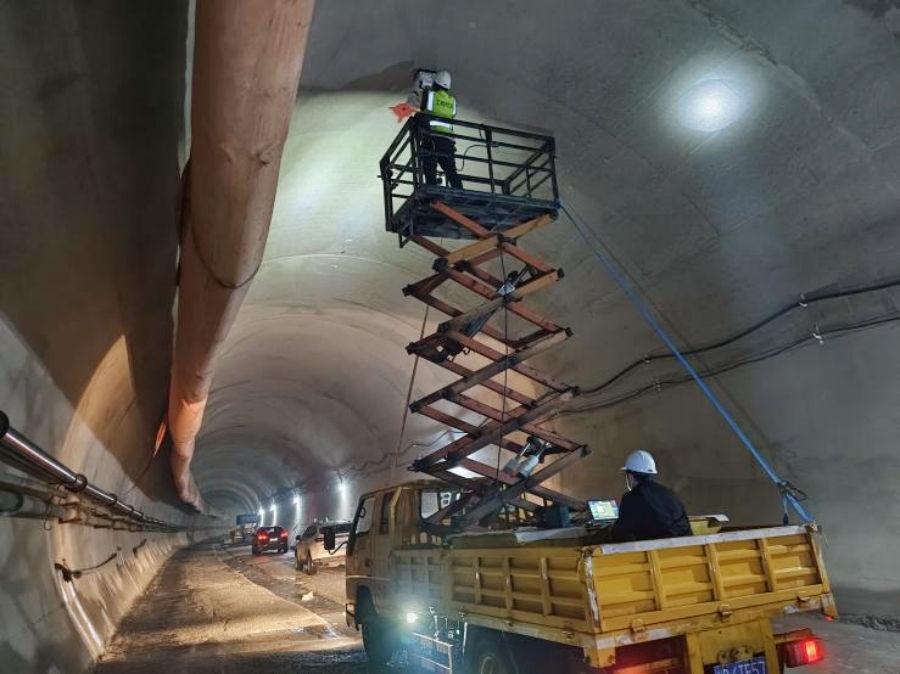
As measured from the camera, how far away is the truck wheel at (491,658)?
443cm

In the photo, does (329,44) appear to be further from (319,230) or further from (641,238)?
(641,238)

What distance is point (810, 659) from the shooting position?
164 inches

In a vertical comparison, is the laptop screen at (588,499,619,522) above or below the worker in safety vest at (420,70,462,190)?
below

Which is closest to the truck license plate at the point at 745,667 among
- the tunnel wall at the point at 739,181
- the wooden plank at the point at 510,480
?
the wooden plank at the point at 510,480

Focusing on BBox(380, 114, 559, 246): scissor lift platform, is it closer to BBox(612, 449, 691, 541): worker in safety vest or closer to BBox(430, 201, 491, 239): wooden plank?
BBox(430, 201, 491, 239): wooden plank

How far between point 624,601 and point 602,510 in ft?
8.94

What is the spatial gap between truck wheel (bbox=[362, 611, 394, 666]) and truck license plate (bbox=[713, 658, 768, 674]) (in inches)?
163

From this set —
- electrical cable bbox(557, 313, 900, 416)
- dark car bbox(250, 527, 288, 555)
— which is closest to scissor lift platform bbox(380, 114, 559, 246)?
electrical cable bbox(557, 313, 900, 416)

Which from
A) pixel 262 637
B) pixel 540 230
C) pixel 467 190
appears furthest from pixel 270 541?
pixel 467 190

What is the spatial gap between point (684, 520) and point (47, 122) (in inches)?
202

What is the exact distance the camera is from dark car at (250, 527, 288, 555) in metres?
28.3

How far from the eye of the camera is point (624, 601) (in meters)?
3.60

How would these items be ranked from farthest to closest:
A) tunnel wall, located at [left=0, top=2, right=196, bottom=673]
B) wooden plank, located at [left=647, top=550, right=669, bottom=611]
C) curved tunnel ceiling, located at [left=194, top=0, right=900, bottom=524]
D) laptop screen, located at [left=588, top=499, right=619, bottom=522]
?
laptop screen, located at [left=588, top=499, right=619, bottom=522] → curved tunnel ceiling, located at [left=194, top=0, right=900, bottom=524] → tunnel wall, located at [left=0, top=2, right=196, bottom=673] → wooden plank, located at [left=647, top=550, right=669, bottom=611]

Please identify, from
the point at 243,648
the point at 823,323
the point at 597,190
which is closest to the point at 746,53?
the point at 597,190
